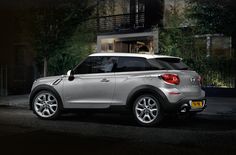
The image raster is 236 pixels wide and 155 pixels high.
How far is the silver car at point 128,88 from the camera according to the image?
880 cm

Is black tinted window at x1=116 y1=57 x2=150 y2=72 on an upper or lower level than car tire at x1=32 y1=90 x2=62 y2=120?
upper

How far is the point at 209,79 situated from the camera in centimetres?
Answer: 1722

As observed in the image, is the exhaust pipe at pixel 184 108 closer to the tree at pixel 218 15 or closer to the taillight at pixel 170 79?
the taillight at pixel 170 79

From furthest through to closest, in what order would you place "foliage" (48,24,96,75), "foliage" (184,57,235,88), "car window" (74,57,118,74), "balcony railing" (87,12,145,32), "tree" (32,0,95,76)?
"balcony railing" (87,12,145,32)
"foliage" (48,24,96,75)
"foliage" (184,57,235,88)
"tree" (32,0,95,76)
"car window" (74,57,118,74)

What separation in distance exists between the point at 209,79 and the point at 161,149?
11348 mm

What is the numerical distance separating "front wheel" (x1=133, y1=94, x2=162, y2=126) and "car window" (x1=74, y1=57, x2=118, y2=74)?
3.61 feet

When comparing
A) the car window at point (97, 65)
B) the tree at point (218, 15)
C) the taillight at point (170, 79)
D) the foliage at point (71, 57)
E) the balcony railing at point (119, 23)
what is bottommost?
the taillight at point (170, 79)

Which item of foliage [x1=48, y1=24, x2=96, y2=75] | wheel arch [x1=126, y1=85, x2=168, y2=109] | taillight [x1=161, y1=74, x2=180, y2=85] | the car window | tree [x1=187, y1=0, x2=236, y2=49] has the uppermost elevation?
tree [x1=187, y1=0, x2=236, y2=49]

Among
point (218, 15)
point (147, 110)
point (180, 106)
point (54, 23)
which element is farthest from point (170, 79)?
point (54, 23)

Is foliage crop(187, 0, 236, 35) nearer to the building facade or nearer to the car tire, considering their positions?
the building facade

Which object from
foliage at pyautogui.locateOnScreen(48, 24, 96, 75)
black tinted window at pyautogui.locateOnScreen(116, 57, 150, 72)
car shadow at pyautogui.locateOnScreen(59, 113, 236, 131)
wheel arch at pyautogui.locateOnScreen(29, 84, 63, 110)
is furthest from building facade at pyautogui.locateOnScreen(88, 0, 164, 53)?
black tinted window at pyautogui.locateOnScreen(116, 57, 150, 72)

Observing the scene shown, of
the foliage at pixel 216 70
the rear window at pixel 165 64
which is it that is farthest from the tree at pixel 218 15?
the rear window at pixel 165 64

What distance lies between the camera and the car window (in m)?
9.59

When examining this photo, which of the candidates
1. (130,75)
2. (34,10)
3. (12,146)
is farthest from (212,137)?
(34,10)
